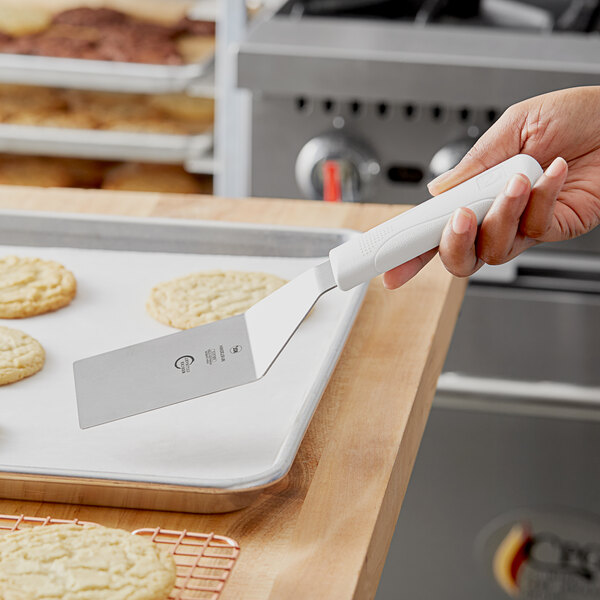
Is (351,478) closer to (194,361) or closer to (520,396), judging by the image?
(194,361)

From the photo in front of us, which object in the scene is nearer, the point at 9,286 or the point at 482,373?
the point at 9,286

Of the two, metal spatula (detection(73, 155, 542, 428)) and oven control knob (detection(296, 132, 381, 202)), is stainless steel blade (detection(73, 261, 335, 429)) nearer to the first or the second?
metal spatula (detection(73, 155, 542, 428))

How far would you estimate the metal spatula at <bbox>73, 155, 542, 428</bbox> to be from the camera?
82 centimetres

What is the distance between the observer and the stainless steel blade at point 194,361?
817 mm

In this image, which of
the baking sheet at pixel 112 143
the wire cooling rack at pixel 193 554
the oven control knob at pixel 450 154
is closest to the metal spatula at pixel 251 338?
the wire cooling rack at pixel 193 554

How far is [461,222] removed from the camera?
83 centimetres

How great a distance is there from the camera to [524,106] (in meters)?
1.07

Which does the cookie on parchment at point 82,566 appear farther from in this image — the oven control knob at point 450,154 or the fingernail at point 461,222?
the oven control knob at point 450,154

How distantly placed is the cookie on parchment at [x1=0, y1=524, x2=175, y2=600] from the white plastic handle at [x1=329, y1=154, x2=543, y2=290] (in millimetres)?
284

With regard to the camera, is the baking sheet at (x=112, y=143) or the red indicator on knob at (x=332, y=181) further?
the baking sheet at (x=112, y=143)

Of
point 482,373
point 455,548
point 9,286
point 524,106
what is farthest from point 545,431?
point 9,286

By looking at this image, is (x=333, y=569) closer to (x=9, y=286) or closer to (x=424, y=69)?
(x=9, y=286)

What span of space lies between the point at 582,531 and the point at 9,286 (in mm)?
1101

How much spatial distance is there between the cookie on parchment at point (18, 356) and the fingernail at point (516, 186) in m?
0.49
